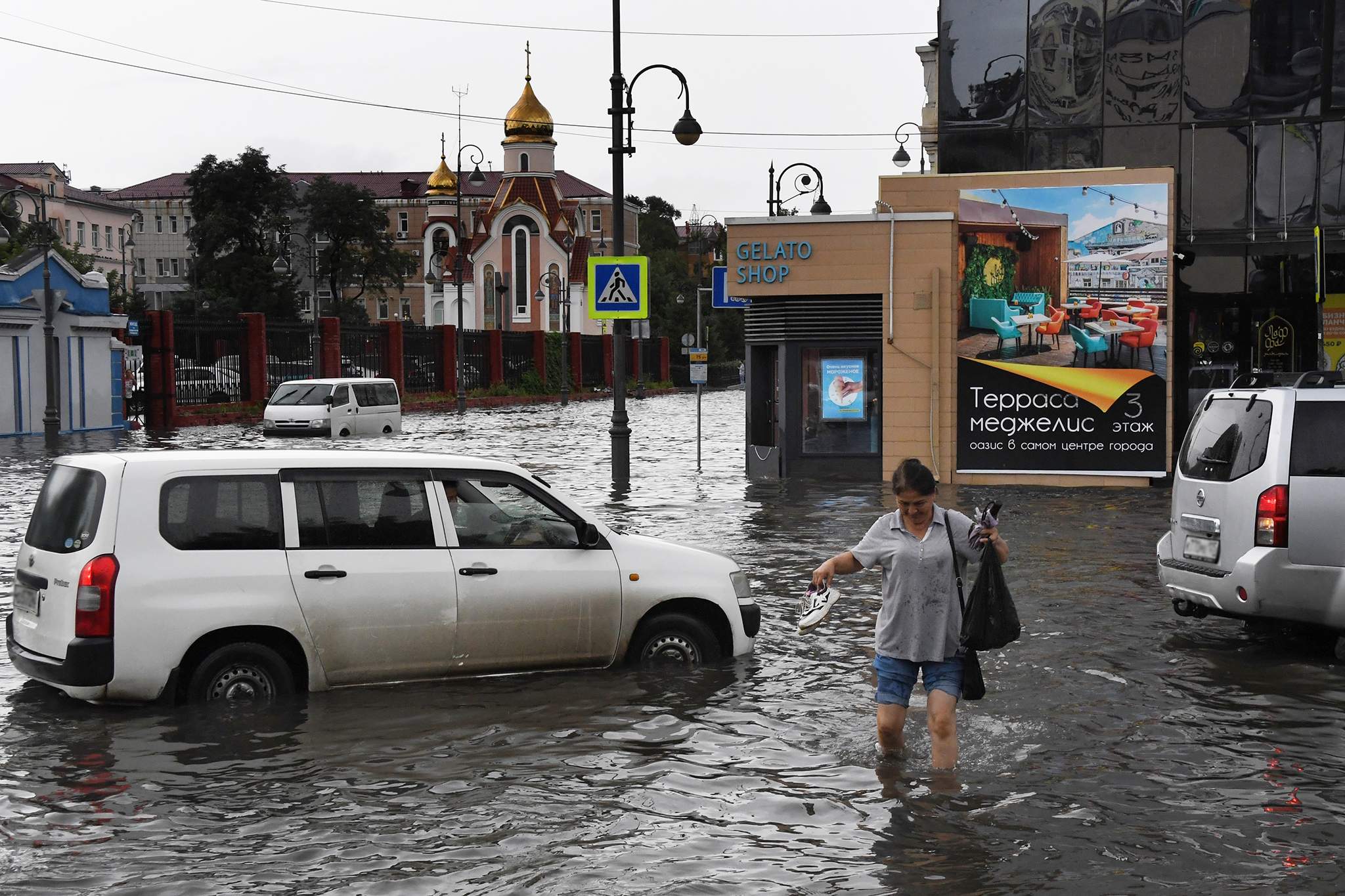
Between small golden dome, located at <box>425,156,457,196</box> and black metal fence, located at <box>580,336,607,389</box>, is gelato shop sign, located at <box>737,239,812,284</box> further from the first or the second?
small golden dome, located at <box>425,156,457,196</box>

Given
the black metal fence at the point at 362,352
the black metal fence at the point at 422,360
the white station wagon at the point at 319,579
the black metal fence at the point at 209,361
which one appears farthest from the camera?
the black metal fence at the point at 422,360

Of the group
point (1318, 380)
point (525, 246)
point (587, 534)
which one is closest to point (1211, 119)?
point (1318, 380)

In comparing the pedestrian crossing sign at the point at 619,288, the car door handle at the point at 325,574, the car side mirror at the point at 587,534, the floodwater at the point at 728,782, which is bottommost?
the floodwater at the point at 728,782

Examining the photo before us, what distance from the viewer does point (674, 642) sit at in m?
9.80

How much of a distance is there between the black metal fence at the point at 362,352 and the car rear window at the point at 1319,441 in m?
46.3

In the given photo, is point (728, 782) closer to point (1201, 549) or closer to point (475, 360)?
point (1201, 549)

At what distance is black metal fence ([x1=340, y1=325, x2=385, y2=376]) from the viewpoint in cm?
5519

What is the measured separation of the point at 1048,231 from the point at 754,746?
17607 millimetres

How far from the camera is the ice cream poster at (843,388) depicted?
81.8 feet

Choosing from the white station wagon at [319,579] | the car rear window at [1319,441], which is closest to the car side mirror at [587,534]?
the white station wagon at [319,579]

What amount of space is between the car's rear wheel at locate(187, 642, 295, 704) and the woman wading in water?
11.3 ft

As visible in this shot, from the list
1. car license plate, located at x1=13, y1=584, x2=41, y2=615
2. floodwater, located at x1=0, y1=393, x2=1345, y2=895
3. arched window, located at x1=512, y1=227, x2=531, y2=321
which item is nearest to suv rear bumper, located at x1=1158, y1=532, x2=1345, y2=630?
floodwater, located at x1=0, y1=393, x2=1345, y2=895

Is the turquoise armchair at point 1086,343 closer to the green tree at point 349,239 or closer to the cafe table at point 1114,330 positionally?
the cafe table at point 1114,330

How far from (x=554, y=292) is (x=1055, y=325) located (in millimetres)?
83852
